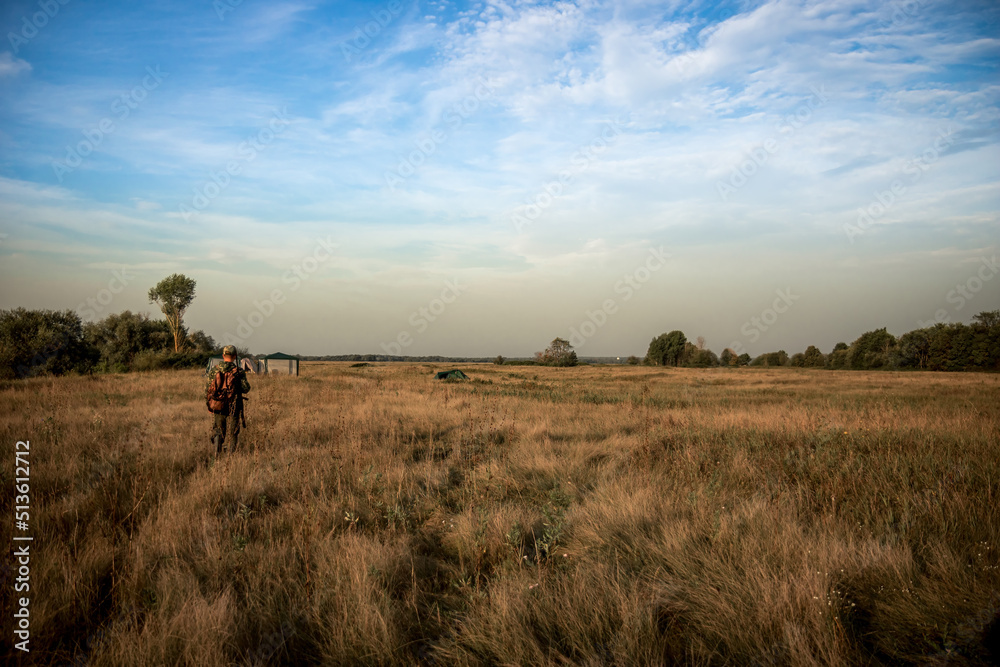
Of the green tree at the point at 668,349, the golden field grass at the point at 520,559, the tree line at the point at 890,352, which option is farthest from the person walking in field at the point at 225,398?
the green tree at the point at 668,349

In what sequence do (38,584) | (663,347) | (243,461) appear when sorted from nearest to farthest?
(38,584), (243,461), (663,347)

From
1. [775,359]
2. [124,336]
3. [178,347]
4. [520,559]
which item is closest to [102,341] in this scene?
[124,336]

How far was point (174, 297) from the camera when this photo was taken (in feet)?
167

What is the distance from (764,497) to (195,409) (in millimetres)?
15106

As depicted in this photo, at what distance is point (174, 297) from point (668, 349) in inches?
3592

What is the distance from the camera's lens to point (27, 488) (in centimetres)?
528

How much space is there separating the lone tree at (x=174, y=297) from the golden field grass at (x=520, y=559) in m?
52.6

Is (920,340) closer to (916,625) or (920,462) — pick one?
(920,462)

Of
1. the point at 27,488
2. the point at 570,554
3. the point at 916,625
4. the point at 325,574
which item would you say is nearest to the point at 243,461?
the point at 27,488

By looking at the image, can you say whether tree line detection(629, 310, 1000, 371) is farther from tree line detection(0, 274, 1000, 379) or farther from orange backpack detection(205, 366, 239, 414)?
orange backpack detection(205, 366, 239, 414)

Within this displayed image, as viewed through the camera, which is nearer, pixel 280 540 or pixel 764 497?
pixel 280 540

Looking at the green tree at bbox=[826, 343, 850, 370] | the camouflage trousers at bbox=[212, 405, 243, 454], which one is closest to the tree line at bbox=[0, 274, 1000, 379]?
the green tree at bbox=[826, 343, 850, 370]

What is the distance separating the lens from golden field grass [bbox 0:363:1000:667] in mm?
2689

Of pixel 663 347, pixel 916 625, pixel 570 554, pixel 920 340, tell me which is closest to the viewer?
pixel 916 625
